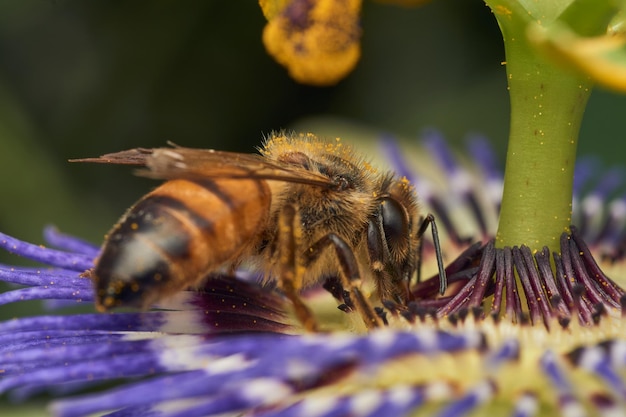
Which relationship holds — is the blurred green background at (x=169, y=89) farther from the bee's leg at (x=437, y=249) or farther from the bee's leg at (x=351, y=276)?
the bee's leg at (x=351, y=276)

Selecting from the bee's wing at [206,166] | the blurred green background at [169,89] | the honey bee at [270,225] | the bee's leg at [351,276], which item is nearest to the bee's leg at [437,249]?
the honey bee at [270,225]

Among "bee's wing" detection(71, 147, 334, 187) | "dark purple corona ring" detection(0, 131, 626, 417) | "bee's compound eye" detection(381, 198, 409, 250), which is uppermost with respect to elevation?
"bee's wing" detection(71, 147, 334, 187)

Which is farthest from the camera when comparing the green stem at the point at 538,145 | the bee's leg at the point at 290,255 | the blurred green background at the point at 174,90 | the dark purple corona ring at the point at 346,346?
the blurred green background at the point at 174,90

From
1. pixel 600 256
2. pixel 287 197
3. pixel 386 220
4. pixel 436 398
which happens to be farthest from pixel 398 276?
pixel 600 256

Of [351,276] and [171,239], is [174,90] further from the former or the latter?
[171,239]

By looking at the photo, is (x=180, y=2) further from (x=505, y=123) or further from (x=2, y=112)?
(x=505, y=123)

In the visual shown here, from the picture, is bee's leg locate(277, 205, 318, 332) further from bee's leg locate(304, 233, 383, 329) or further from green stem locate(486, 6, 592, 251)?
green stem locate(486, 6, 592, 251)

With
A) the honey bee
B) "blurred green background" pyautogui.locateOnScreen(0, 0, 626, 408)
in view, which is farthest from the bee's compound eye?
"blurred green background" pyautogui.locateOnScreen(0, 0, 626, 408)

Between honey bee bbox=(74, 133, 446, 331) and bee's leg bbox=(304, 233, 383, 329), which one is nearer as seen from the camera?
honey bee bbox=(74, 133, 446, 331)
